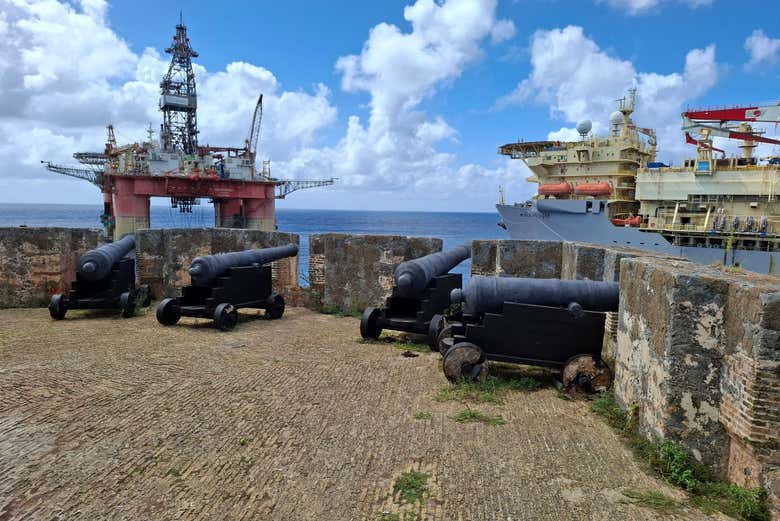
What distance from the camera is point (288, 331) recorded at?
7.82m

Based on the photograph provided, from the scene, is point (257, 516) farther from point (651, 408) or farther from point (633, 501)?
point (651, 408)

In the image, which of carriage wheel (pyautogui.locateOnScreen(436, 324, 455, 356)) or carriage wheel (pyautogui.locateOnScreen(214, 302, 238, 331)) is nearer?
carriage wheel (pyautogui.locateOnScreen(436, 324, 455, 356))

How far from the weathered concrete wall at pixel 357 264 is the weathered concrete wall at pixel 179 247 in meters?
0.71

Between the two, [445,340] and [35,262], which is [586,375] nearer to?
[445,340]

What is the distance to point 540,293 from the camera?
5184 mm

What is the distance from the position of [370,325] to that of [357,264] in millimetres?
2156

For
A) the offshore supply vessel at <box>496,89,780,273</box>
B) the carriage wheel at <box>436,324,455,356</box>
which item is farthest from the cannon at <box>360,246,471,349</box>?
the offshore supply vessel at <box>496,89,780,273</box>

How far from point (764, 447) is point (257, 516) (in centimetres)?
304

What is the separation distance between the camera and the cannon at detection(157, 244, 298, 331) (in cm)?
772

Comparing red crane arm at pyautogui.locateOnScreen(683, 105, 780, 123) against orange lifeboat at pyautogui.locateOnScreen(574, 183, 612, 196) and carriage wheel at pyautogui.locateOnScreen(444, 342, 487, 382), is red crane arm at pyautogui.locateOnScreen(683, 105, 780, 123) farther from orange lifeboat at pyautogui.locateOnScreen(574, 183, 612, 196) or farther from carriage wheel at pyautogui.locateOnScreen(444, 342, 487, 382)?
carriage wheel at pyautogui.locateOnScreen(444, 342, 487, 382)

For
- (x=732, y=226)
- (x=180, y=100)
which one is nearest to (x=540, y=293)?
(x=732, y=226)

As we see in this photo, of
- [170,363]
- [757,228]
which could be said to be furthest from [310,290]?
[757,228]

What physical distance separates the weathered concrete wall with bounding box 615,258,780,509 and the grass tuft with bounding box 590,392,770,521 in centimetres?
7

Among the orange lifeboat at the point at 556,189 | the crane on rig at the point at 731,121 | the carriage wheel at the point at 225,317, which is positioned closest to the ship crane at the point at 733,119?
the crane on rig at the point at 731,121
